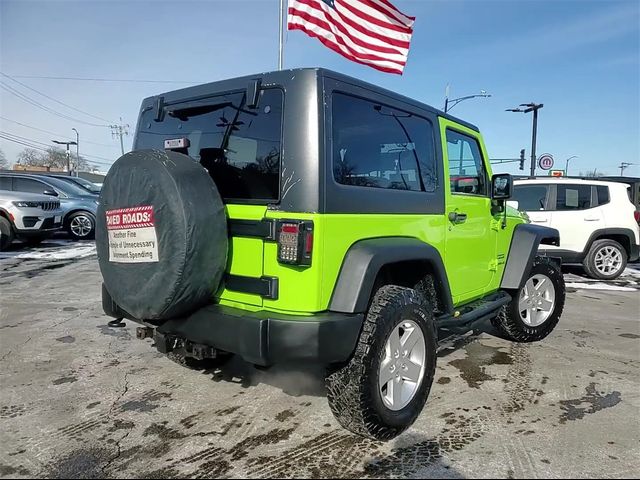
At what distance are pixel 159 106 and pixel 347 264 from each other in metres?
1.84

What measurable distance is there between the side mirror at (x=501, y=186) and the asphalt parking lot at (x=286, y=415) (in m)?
1.45

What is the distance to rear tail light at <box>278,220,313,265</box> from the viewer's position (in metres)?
2.44

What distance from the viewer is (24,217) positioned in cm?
1032

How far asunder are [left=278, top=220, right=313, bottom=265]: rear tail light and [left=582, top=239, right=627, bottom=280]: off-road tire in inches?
307

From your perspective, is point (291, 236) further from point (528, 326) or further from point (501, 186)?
point (528, 326)

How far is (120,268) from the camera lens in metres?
2.82

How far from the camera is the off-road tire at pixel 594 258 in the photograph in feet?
27.9

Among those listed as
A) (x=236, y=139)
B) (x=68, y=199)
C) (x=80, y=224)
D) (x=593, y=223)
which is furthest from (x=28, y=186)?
(x=593, y=223)

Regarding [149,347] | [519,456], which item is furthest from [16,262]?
[519,456]

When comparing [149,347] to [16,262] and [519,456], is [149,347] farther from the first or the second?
[16,262]

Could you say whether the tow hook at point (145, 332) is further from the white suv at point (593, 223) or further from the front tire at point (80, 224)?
the front tire at point (80, 224)

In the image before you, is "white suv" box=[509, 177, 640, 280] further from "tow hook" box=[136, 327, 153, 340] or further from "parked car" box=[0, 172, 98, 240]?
"parked car" box=[0, 172, 98, 240]

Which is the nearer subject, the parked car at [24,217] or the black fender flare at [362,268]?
the black fender flare at [362,268]

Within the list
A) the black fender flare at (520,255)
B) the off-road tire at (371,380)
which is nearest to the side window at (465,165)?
the black fender flare at (520,255)
